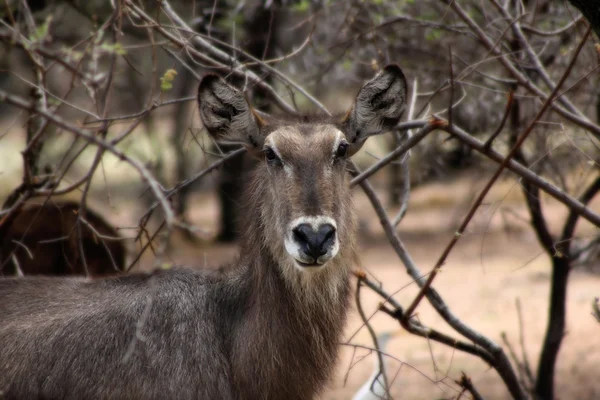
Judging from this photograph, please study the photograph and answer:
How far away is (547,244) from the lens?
727cm

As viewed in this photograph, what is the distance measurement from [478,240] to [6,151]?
19893mm

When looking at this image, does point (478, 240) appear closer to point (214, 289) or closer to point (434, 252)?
point (434, 252)

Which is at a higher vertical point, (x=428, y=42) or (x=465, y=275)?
(x=428, y=42)

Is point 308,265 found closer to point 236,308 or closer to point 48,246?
point 236,308

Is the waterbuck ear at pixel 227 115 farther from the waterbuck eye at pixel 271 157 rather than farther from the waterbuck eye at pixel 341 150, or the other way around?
the waterbuck eye at pixel 341 150

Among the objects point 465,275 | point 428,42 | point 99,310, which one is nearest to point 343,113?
point 99,310

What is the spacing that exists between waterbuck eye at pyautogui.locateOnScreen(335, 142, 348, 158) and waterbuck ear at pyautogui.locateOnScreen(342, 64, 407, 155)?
161mm

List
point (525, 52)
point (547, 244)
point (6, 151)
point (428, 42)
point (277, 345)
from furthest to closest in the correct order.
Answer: point (6, 151) < point (428, 42) < point (547, 244) < point (525, 52) < point (277, 345)

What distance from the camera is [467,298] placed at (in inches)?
472

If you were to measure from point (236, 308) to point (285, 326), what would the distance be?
389 mm

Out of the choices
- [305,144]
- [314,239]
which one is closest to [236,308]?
[314,239]

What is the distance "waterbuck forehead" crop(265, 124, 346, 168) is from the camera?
16.6 ft

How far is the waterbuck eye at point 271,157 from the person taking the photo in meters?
5.19

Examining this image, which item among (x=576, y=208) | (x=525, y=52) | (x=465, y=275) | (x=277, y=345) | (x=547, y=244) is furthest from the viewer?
(x=465, y=275)
